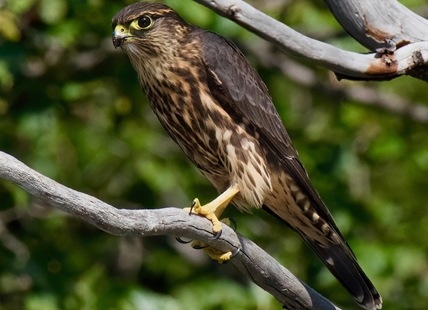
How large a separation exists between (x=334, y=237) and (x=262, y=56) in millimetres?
1714

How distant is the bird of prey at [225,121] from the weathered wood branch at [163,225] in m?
0.36

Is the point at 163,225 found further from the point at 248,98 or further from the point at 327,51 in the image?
the point at 248,98

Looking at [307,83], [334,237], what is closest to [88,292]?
[334,237]

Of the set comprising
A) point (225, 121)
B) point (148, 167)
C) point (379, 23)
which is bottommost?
point (148, 167)

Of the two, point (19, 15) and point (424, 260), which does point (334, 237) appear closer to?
point (424, 260)

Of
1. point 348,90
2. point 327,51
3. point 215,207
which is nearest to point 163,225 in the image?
point 215,207

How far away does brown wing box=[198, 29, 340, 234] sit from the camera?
3982 mm

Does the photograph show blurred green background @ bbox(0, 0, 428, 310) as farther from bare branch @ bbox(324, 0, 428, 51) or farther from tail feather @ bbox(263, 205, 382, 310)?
bare branch @ bbox(324, 0, 428, 51)

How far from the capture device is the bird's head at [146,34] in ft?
13.2

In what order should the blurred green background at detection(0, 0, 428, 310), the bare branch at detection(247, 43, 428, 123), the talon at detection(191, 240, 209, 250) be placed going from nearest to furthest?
the talon at detection(191, 240, 209, 250) → the blurred green background at detection(0, 0, 428, 310) → the bare branch at detection(247, 43, 428, 123)

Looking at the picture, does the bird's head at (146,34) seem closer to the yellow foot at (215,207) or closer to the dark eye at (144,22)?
the dark eye at (144,22)

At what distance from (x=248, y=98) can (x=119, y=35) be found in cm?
62

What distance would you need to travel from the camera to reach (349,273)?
4.14 meters

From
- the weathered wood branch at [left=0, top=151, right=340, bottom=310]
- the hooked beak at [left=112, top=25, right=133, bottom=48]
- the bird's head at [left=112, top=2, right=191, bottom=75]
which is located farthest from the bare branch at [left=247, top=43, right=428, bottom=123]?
the weathered wood branch at [left=0, top=151, right=340, bottom=310]
